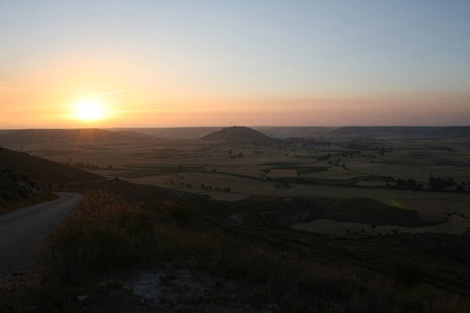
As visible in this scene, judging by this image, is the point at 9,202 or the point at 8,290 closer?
the point at 8,290

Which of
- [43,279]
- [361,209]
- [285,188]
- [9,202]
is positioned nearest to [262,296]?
[43,279]

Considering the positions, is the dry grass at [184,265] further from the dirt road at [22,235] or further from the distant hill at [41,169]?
the distant hill at [41,169]

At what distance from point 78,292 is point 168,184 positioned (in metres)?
60.2

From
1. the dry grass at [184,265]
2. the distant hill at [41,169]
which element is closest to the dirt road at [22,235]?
the dry grass at [184,265]

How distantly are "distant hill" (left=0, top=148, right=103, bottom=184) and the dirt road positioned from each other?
105 feet

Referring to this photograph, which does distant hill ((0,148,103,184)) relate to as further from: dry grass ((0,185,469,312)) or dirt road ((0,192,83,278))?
dry grass ((0,185,469,312))

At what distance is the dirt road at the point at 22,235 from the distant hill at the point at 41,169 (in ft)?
105

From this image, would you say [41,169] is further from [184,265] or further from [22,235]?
[184,265]

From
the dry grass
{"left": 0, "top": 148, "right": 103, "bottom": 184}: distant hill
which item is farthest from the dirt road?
{"left": 0, "top": 148, "right": 103, "bottom": 184}: distant hill

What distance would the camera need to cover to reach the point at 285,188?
63.8m

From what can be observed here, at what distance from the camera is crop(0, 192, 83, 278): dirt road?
7.10 m

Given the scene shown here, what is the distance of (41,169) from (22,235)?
43704 millimetres

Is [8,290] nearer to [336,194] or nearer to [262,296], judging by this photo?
[262,296]

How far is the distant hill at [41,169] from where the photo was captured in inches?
1709
